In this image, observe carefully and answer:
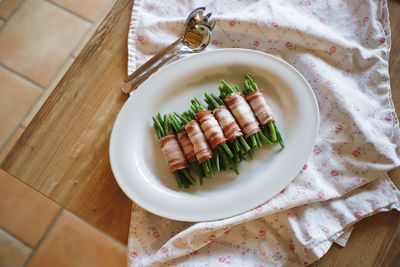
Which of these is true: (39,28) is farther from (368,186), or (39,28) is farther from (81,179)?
(368,186)

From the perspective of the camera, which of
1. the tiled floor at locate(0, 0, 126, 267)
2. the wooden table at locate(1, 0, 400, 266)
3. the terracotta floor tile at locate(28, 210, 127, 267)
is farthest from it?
the tiled floor at locate(0, 0, 126, 267)

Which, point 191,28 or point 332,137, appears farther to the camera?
point 191,28

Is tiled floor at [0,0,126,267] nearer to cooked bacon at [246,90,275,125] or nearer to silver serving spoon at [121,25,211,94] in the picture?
silver serving spoon at [121,25,211,94]

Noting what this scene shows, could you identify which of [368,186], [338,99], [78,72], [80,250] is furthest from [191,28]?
[80,250]

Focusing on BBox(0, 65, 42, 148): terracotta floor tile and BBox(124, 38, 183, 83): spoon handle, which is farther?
BBox(0, 65, 42, 148): terracotta floor tile

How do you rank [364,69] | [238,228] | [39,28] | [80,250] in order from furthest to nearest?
[39,28] → [80,250] → [364,69] → [238,228]

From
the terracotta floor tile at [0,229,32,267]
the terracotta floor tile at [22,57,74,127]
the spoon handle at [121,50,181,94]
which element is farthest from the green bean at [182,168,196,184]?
the terracotta floor tile at [22,57,74,127]

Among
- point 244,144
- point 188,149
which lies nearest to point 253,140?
point 244,144
